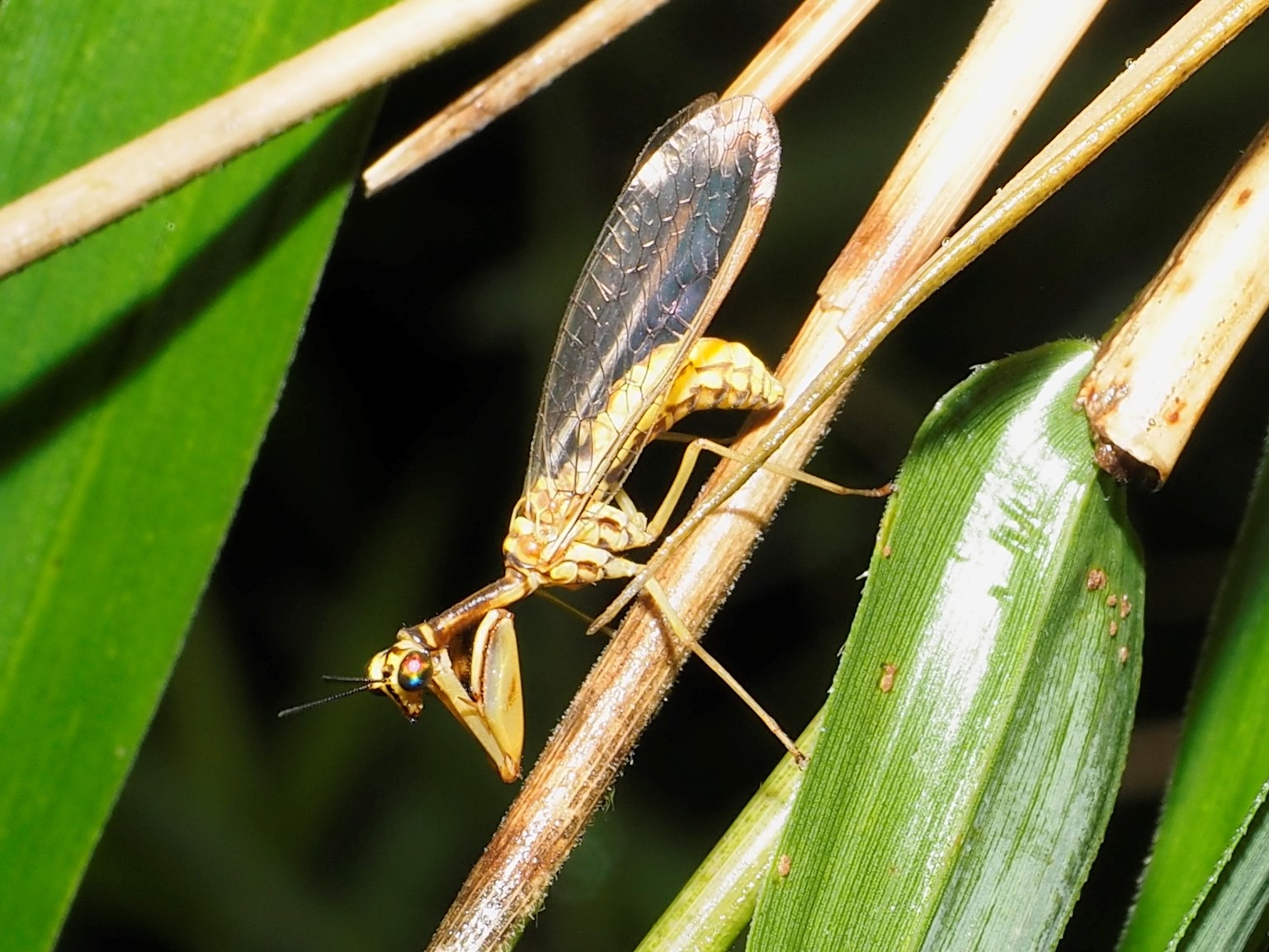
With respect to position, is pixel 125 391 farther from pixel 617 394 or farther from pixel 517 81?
pixel 617 394

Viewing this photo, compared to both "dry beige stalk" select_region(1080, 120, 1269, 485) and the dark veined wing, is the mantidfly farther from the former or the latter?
"dry beige stalk" select_region(1080, 120, 1269, 485)

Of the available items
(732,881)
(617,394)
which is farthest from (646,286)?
(732,881)

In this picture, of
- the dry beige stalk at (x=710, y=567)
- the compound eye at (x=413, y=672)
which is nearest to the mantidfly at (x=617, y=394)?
the compound eye at (x=413, y=672)

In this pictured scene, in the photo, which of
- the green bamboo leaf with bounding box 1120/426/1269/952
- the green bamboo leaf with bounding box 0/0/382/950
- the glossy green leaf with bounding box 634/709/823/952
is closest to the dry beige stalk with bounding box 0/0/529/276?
the green bamboo leaf with bounding box 0/0/382/950

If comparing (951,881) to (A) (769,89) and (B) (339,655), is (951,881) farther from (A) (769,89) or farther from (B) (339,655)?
(B) (339,655)

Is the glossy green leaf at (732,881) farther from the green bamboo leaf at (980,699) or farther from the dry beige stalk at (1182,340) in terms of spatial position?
the dry beige stalk at (1182,340)

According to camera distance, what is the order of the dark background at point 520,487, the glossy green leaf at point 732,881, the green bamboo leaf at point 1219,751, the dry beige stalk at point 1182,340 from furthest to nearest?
the dark background at point 520,487, the glossy green leaf at point 732,881, the green bamboo leaf at point 1219,751, the dry beige stalk at point 1182,340

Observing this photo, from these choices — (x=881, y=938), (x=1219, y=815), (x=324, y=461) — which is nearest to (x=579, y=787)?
(x=881, y=938)
